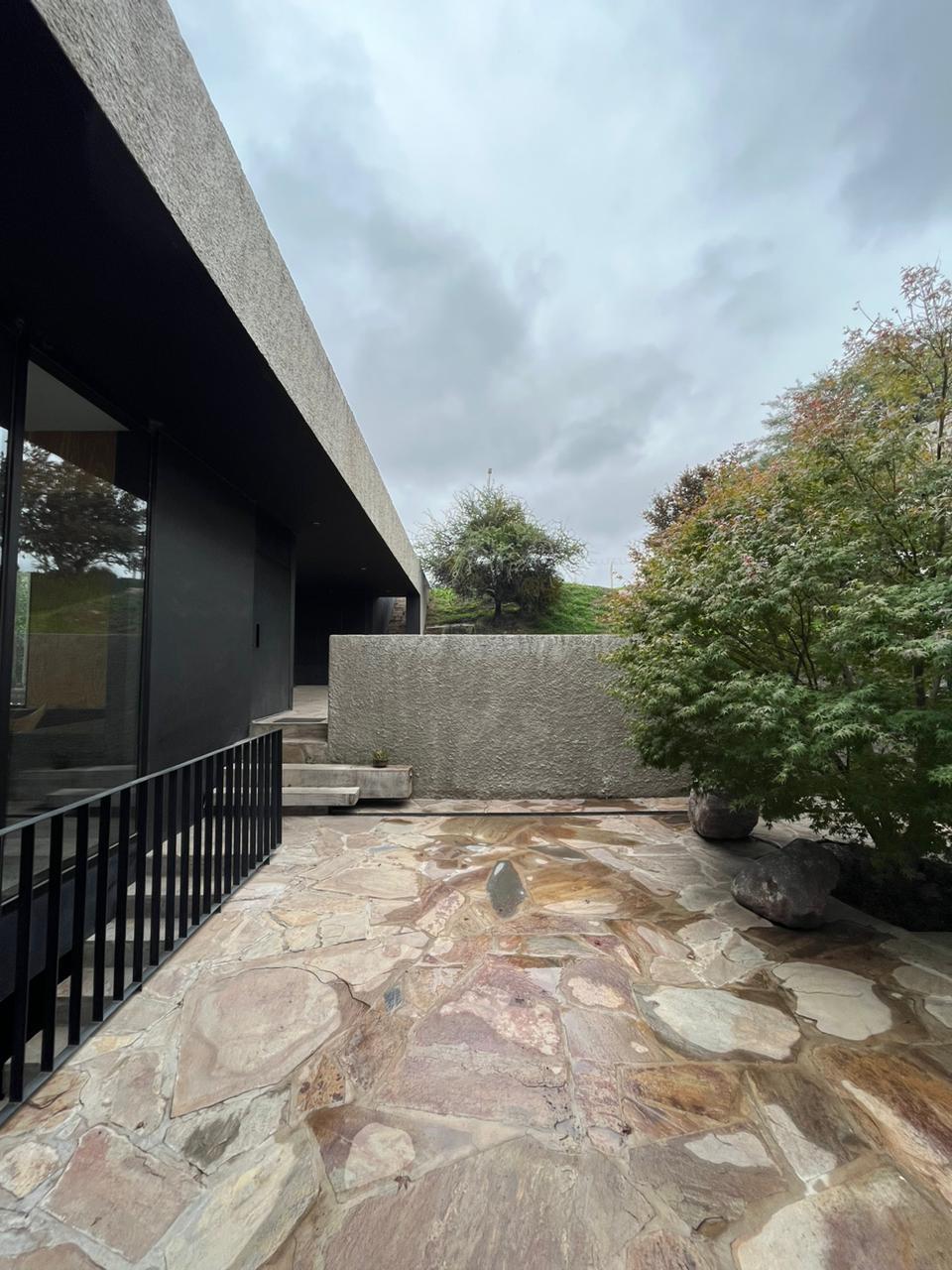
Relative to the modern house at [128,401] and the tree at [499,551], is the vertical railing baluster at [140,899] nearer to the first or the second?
the modern house at [128,401]

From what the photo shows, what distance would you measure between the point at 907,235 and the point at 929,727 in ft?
28.7

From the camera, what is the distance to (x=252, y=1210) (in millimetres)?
1177

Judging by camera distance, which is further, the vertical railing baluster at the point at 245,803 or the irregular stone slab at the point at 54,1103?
the vertical railing baluster at the point at 245,803

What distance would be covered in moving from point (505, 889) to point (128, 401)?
3.84 m

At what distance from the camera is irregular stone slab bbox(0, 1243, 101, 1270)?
41.6 inches

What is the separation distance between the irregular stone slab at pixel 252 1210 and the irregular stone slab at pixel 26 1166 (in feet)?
1.41

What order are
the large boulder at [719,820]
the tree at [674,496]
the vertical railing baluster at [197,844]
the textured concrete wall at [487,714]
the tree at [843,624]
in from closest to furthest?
the tree at [843,624] → the vertical railing baluster at [197,844] → the large boulder at [719,820] → the textured concrete wall at [487,714] → the tree at [674,496]

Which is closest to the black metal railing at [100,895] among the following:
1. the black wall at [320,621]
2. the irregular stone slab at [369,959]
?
the irregular stone slab at [369,959]

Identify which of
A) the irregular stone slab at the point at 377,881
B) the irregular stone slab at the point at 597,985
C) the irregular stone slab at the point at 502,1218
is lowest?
the irregular stone slab at the point at 377,881

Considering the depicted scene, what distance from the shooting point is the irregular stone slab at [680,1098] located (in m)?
1.43

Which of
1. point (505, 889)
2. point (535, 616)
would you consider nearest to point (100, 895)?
point (505, 889)

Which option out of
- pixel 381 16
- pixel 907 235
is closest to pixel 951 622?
pixel 381 16

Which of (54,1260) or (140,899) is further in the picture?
(140,899)

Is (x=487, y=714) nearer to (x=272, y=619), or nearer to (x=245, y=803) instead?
(x=245, y=803)
